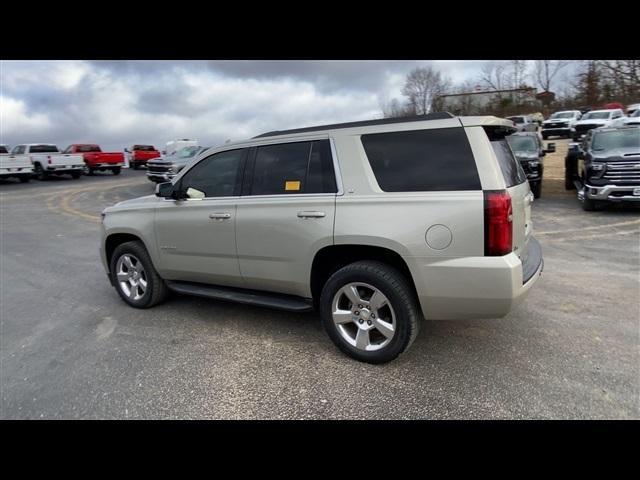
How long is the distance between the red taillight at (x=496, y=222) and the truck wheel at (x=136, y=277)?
3.48 m

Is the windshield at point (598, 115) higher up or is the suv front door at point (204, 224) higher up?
the windshield at point (598, 115)

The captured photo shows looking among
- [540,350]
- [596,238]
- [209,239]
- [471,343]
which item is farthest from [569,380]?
[596,238]

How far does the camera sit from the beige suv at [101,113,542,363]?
9.03 ft

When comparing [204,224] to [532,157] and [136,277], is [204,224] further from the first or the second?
[532,157]

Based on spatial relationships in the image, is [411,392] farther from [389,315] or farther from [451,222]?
[451,222]

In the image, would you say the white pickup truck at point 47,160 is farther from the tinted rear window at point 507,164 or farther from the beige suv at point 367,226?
the tinted rear window at point 507,164

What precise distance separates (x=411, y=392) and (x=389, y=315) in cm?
60

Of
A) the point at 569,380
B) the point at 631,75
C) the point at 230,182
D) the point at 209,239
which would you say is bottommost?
the point at 569,380

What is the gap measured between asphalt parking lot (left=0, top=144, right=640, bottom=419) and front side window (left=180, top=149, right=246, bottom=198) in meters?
1.35

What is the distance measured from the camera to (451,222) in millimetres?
2746

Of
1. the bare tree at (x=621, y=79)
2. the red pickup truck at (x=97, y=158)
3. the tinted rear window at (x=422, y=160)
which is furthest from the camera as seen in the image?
the bare tree at (x=621, y=79)

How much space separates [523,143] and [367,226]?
10.8 m

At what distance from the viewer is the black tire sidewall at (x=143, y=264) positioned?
4.41 metres

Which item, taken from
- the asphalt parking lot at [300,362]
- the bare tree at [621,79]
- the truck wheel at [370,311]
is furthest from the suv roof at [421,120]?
the bare tree at [621,79]
